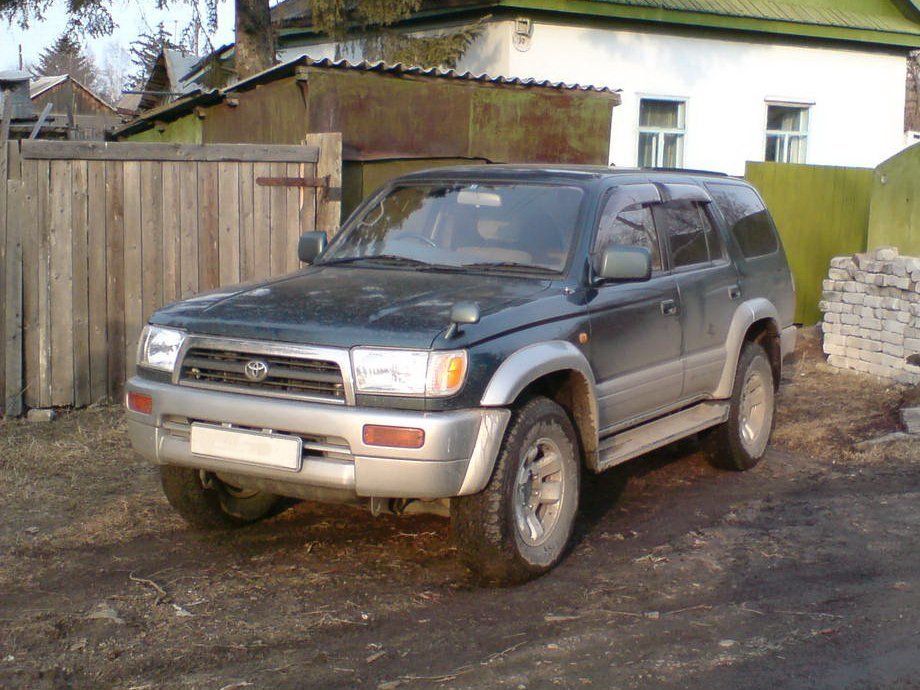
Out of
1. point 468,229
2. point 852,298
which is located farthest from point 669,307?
point 852,298

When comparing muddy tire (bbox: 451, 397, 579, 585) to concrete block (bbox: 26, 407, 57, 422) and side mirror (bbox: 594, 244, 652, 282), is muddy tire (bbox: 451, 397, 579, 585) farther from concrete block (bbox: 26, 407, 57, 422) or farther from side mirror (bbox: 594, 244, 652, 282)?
concrete block (bbox: 26, 407, 57, 422)

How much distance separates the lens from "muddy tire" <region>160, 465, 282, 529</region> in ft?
18.6

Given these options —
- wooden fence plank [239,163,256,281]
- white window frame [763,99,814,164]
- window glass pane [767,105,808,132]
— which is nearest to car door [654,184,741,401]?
wooden fence plank [239,163,256,281]

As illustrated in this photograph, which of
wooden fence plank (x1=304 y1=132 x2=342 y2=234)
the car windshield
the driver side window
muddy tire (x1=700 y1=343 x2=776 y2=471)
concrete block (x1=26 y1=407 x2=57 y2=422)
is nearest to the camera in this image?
the car windshield

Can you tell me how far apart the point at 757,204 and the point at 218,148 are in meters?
3.91

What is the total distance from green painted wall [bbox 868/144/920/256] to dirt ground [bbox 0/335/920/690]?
4229 mm

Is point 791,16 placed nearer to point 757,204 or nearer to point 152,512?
point 757,204

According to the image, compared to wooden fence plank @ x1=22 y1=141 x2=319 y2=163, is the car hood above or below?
below

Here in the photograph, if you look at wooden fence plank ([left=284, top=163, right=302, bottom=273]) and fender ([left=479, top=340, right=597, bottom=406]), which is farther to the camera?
wooden fence plank ([left=284, top=163, right=302, bottom=273])

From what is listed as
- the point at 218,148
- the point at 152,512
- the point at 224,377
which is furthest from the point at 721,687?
the point at 218,148

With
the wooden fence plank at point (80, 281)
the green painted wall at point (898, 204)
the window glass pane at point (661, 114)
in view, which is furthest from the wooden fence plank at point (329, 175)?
the window glass pane at point (661, 114)

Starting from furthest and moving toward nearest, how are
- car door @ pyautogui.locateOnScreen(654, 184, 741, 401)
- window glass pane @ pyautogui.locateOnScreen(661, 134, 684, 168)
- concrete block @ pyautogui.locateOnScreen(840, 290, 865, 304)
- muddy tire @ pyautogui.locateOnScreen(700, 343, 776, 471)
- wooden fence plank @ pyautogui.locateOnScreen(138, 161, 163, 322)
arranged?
window glass pane @ pyautogui.locateOnScreen(661, 134, 684, 168) → concrete block @ pyautogui.locateOnScreen(840, 290, 865, 304) → wooden fence plank @ pyautogui.locateOnScreen(138, 161, 163, 322) → muddy tire @ pyautogui.locateOnScreen(700, 343, 776, 471) → car door @ pyautogui.locateOnScreen(654, 184, 741, 401)

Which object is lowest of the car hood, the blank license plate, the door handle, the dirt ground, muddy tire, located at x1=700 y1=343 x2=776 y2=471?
the dirt ground

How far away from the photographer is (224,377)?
509 centimetres
